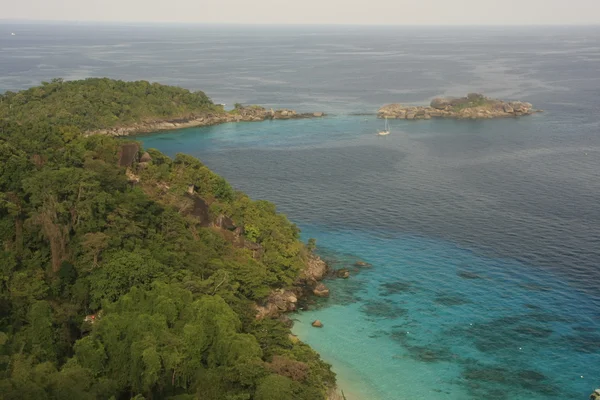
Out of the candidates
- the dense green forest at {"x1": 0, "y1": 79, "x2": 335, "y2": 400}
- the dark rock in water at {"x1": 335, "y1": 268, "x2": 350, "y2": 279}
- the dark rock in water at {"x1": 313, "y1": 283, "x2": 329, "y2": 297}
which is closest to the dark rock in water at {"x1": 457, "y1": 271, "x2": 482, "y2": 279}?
the dark rock in water at {"x1": 335, "y1": 268, "x2": 350, "y2": 279}

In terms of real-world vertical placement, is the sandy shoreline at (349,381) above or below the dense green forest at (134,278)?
below

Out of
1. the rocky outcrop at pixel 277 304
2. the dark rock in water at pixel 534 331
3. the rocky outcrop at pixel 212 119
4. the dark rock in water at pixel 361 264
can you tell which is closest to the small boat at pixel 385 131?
the rocky outcrop at pixel 212 119

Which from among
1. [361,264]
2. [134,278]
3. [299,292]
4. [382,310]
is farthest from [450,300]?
[134,278]

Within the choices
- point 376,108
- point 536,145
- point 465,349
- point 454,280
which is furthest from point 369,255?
point 376,108

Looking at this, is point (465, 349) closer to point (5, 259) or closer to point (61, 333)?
point (61, 333)

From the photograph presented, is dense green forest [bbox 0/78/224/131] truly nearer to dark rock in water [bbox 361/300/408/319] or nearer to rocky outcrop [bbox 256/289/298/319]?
rocky outcrop [bbox 256/289/298/319]

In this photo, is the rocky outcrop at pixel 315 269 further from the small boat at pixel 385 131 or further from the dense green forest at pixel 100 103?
the dense green forest at pixel 100 103

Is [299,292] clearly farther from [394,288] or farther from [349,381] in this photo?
[349,381]
